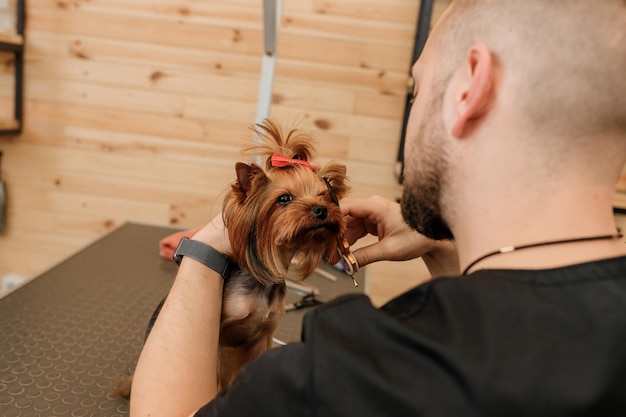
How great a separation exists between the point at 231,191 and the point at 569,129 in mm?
757

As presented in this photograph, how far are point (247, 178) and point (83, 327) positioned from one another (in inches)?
25.4

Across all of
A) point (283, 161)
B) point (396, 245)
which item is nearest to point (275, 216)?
point (283, 161)

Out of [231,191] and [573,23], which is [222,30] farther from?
[573,23]

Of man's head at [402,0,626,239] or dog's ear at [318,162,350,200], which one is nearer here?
man's head at [402,0,626,239]

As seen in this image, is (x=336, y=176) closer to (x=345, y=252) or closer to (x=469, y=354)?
(x=345, y=252)

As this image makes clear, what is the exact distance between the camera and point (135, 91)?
2.54 m

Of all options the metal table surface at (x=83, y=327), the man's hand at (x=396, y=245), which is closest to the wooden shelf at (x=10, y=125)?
the metal table surface at (x=83, y=327)

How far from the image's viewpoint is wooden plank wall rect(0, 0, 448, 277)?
244cm

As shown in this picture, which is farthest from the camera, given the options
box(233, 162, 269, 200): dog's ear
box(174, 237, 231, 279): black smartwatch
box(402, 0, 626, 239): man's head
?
box(233, 162, 269, 200): dog's ear

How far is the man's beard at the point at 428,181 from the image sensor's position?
670 mm

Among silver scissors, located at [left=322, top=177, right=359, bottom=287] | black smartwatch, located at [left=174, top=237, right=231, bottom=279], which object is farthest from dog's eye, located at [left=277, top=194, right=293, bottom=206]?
black smartwatch, located at [left=174, top=237, right=231, bottom=279]

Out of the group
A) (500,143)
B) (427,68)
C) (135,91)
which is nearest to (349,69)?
(135,91)

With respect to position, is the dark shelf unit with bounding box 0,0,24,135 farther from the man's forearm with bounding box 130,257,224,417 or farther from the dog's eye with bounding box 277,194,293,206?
the man's forearm with bounding box 130,257,224,417

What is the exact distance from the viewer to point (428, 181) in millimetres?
696
